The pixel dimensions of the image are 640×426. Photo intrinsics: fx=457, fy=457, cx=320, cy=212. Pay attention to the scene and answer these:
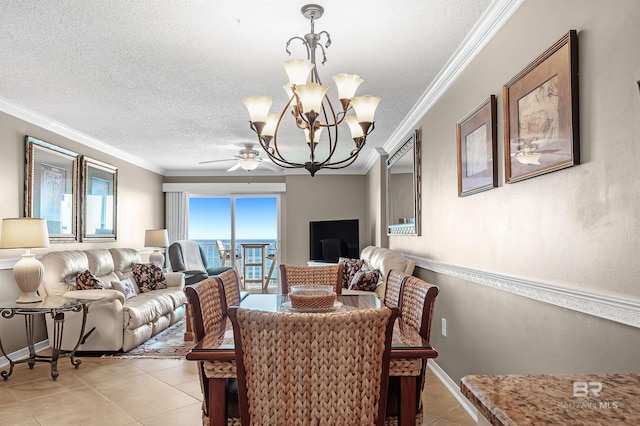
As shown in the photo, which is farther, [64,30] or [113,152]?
[113,152]

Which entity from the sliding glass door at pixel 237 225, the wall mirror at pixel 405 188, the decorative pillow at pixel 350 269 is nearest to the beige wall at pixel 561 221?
the wall mirror at pixel 405 188

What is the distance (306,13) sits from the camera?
98.5 inches

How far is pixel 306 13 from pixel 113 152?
504cm

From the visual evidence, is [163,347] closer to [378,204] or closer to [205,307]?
[205,307]

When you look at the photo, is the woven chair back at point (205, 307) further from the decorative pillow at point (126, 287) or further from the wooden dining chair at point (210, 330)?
the decorative pillow at point (126, 287)

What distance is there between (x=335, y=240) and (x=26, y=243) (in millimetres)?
4834

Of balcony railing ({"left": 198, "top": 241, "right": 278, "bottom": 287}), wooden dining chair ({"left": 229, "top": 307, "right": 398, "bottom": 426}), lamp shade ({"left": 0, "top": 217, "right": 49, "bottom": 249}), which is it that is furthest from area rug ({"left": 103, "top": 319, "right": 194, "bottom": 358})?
balcony railing ({"left": 198, "top": 241, "right": 278, "bottom": 287})

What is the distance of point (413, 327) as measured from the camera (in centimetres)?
210

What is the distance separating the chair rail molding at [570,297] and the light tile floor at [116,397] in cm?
95

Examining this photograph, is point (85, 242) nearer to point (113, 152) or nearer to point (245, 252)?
point (113, 152)

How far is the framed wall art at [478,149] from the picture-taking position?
2.64 metres

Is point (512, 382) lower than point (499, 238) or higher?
lower

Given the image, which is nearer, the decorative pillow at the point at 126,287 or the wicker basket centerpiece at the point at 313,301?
the wicker basket centerpiece at the point at 313,301

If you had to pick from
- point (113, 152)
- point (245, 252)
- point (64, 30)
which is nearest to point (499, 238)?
point (64, 30)
